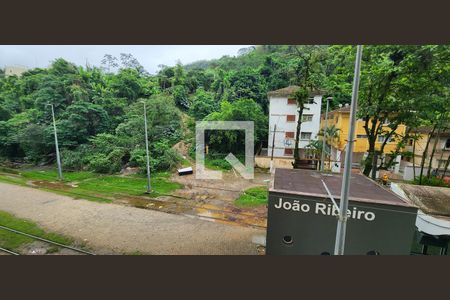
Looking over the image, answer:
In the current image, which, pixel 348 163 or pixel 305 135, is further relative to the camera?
pixel 305 135

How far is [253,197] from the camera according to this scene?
Answer: 1320 cm

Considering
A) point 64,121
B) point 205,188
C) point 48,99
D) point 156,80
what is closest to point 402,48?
point 205,188

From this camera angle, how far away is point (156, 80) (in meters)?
37.1

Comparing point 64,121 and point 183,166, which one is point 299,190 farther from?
point 64,121

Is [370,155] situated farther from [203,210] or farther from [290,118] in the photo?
[290,118]

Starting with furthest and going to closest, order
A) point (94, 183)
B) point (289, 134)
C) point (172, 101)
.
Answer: point (172, 101) → point (289, 134) → point (94, 183)

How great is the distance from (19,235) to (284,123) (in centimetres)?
2024

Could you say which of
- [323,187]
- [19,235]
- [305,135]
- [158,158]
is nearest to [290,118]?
[305,135]

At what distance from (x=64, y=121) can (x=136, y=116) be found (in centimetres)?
656

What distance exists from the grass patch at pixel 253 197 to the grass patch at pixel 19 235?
7.87 m

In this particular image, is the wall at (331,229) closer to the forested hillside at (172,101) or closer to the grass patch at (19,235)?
the forested hillside at (172,101)

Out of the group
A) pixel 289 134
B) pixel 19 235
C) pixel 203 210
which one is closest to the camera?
pixel 19 235

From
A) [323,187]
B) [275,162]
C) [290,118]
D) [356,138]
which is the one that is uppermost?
[290,118]

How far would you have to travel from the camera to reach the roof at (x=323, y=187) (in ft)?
17.0
